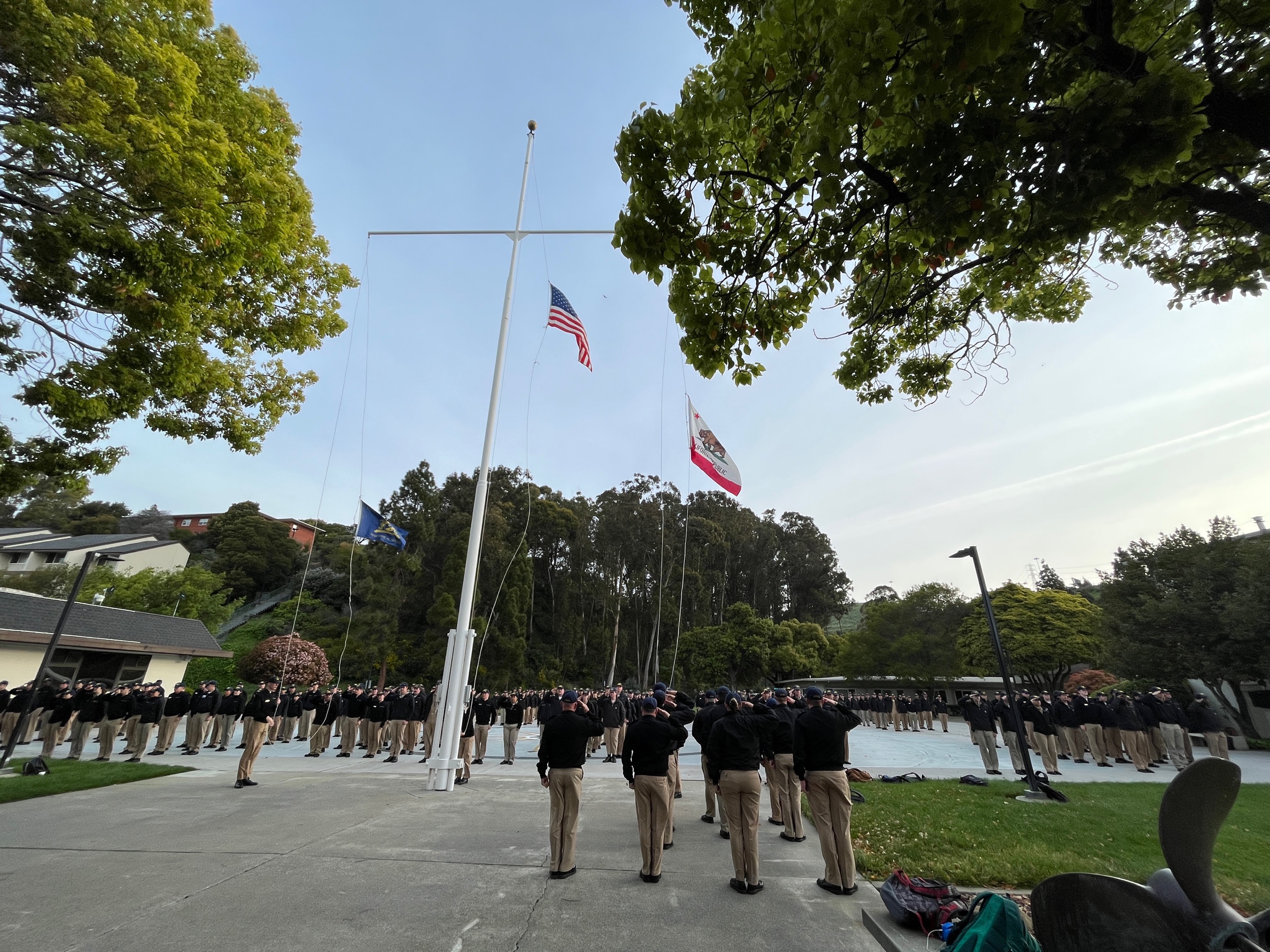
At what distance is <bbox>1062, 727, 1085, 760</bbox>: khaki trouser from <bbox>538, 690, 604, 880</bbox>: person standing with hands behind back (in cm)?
1522

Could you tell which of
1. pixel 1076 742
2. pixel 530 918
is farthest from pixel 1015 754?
pixel 530 918

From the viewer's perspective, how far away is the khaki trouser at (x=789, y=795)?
22.1 feet

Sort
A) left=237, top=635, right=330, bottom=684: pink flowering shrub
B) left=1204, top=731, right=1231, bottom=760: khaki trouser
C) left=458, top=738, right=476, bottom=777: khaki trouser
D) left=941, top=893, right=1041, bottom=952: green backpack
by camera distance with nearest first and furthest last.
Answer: left=941, top=893, right=1041, bottom=952: green backpack < left=458, top=738, right=476, bottom=777: khaki trouser < left=1204, top=731, right=1231, bottom=760: khaki trouser < left=237, top=635, right=330, bottom=684: pink flowering shrub

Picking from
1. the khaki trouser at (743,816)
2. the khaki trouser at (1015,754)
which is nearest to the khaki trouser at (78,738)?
the khaki trouser at (743,816)

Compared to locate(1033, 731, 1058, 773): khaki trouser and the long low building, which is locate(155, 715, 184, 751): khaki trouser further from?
locate(1033, 731, 1058, 773): khaki trouser

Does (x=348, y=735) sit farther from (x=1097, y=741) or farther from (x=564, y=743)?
(x=1097, y=741)

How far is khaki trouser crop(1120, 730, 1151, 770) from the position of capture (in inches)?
495

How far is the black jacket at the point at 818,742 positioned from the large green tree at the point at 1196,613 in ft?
64.8

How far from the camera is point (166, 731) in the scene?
13570 millimetres

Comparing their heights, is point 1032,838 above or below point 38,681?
below

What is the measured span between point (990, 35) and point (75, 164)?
8.26 meters

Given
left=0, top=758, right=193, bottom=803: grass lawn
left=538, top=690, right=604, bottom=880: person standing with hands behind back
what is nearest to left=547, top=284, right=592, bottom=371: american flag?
left=538, top=690, right=604, bottom=880: person standing with hands behind back

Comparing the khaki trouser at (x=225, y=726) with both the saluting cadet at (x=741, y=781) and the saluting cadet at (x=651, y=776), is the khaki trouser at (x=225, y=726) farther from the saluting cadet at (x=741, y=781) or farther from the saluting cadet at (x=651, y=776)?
the saluting cadet at (x=741, y=781)

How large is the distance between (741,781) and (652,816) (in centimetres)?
90
